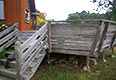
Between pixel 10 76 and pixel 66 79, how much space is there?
1911 mm

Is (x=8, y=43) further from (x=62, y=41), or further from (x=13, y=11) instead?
(x=13, y=11)

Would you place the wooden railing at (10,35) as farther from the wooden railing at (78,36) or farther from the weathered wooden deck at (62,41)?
the wooden railing at (78,36)

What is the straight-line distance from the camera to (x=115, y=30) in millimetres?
4988

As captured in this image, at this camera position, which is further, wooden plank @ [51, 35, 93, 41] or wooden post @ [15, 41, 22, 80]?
wooden plank @ [51, 35, 93, 41]

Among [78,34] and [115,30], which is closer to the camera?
[78,34]

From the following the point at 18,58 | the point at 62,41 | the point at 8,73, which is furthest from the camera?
the point at 62,41

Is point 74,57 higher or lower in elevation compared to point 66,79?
higher

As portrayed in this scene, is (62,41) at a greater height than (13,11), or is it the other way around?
(13,11)

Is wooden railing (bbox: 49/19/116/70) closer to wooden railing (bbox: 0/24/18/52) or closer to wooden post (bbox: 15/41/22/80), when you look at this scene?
wooden post (bbox: 15/41/22/80)

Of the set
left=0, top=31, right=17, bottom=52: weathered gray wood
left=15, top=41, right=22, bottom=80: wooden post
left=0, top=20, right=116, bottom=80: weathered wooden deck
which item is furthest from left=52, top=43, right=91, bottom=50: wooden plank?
left=0, top=31, right=17, bottom=52: weathered gray wood

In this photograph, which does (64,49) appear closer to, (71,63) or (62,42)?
(62,42)

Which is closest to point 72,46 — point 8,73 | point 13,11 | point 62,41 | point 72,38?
point 72,38

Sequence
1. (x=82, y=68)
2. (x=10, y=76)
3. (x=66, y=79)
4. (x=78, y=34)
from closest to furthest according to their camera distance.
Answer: (x=10, y=76) < (x=66, y=79) < (x=78, y=34) < (x=82, y=68)

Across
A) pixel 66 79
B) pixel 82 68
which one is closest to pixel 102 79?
pixel 82 68
